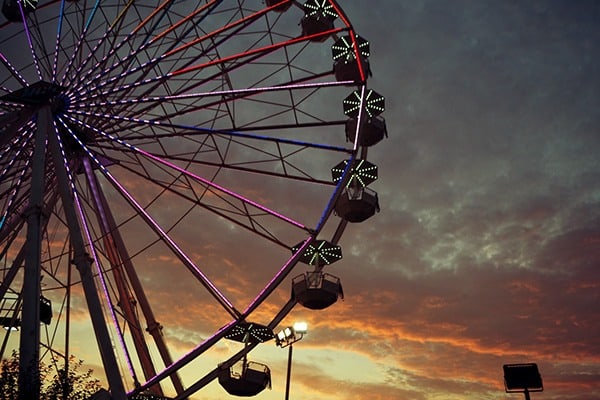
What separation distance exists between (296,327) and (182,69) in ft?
30.0

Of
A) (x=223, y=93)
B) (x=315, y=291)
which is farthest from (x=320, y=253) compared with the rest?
(x=223, y=93)

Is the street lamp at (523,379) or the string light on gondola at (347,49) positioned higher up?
the string light on gondola at (347,49)

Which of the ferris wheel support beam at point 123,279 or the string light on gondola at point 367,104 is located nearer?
the ferris wheel support beam at point 123,279

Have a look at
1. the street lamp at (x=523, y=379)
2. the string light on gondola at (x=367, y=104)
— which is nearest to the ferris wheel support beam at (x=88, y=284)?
the string light on gondola at (x=367, y=104)

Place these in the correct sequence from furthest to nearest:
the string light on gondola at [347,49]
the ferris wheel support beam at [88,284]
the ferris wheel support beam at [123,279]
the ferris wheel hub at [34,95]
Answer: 1. the string light on gondola at [347,49]
2. the ferris wheel support beam at [123,279]
3. the ferris wheel hub at [34,95]
4. the ferris wheel support beam at [88,284]

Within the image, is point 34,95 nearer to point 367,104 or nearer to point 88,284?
point 88,284

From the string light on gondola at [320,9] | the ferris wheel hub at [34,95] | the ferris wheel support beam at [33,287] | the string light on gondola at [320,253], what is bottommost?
the ferris wheel support beam at [33,287]

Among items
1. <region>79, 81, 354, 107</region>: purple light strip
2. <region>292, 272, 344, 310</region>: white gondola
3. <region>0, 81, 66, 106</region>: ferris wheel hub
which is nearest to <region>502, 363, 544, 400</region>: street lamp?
<region>292, 272, 344, 310</region>: white gondola

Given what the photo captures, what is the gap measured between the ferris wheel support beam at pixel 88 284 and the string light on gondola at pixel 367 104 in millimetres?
9385

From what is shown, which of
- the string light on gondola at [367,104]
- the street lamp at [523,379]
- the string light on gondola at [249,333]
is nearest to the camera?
the street lamp at [523,379]

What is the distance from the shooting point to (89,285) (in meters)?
→ 14.1

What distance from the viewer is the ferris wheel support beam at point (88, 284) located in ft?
43.3

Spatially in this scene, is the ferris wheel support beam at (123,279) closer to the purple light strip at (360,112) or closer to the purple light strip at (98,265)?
the purple light strip at (98,265)

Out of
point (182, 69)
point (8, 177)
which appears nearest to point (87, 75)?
point (182, 69)
